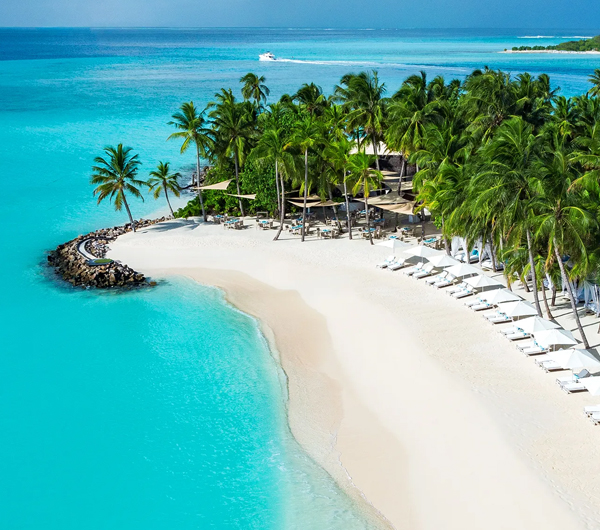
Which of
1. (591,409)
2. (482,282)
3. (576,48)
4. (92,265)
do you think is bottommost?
(92,265)

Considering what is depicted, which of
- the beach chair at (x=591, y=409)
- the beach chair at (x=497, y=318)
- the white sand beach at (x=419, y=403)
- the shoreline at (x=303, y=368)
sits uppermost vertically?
the beach chair at (x=591, y=409)

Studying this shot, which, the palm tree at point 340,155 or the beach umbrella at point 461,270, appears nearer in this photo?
the beach umbrella at point 461,270

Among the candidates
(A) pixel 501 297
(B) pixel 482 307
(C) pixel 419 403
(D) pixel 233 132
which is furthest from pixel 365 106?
(C) pixel 419 403

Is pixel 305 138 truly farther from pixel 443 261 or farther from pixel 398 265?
pixel 443 261

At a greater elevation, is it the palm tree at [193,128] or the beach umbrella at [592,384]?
the palm tree at [193,128]

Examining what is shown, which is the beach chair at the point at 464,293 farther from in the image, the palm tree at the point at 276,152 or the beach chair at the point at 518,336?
the palm tree at the point at 276,152

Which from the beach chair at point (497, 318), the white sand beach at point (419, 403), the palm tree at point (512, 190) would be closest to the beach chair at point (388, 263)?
the white sand beach at point (419, 403)
